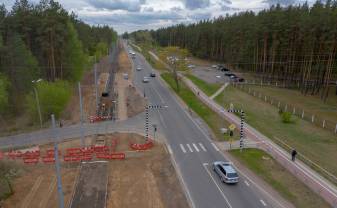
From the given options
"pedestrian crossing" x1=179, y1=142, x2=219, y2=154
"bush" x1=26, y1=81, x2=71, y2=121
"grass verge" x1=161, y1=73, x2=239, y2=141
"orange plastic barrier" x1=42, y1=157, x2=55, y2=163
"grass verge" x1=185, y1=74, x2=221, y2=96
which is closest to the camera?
"orange plastic barrier" x1=42, y1=157, x2=55, y2=163

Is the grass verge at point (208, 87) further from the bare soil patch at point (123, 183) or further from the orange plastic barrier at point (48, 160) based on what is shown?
the orange plastic barrier at point (48, 160)

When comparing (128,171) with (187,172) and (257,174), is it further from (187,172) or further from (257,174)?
(257,174)

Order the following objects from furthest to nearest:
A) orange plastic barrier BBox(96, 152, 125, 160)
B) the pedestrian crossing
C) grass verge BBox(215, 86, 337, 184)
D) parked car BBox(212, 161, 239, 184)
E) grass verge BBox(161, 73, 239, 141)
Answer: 1. grass verge BBox(161, 73, 239, 141)
2. the pedestrian crossing
3. orange plastic barrier BBox(96, 152, 125, 160)
4. grass verge BBox(215, 86, 337, 184)
5. parked car BBox(212, 161, 239, 184)

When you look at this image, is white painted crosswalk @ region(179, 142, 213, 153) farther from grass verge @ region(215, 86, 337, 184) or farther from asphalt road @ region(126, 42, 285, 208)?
grass verge @ region(215, 86, 337, 184)

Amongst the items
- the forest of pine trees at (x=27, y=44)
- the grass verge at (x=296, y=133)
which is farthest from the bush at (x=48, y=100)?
the grass verge at (x=296, y=133)

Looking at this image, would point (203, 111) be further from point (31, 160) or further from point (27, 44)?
point (27, 44)

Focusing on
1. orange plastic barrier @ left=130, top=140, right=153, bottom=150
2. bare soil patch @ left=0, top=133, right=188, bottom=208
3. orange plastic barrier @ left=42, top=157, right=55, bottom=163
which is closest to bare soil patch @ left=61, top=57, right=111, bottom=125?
orange plastic barrier @ left=42, top=157, right=55, bottom=163
